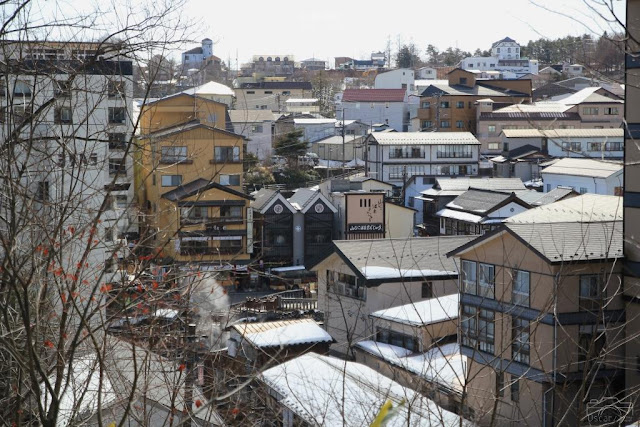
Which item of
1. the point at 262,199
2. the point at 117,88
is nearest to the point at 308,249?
the point at 262,199

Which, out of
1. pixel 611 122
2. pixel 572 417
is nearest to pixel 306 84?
pixel 611 122

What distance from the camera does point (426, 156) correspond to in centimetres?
1998

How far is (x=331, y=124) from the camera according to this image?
26.4m

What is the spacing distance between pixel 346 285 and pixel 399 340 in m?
1.81

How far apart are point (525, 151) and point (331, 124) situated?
6.95 metres

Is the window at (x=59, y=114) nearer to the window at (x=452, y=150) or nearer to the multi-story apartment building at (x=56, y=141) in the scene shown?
the multi-story apartment building at (x=56, y=141)

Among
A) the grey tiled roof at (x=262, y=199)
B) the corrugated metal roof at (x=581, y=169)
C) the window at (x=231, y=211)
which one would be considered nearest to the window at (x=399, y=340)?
the window at (x=231, y=211)

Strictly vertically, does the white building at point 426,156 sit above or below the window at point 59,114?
below

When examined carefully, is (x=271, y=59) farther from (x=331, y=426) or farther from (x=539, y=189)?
(x=331, y=426)

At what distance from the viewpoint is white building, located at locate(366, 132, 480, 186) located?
19.9 m

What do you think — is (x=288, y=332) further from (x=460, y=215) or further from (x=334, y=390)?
(x=460, y=215)

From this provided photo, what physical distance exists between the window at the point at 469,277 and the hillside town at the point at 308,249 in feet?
0.05

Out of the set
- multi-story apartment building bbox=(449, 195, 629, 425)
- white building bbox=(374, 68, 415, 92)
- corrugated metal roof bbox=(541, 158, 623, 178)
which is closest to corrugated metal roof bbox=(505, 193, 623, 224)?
multi-story apartment building bbox=(449, 195, 629, 425)

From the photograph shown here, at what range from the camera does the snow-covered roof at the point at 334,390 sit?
14.8 ft
